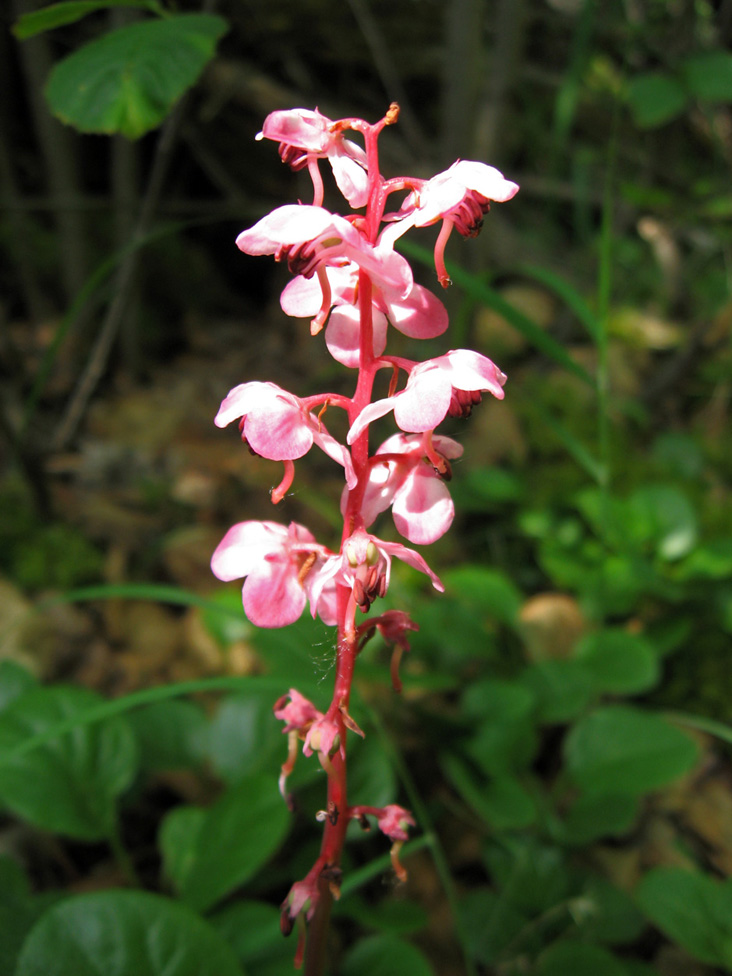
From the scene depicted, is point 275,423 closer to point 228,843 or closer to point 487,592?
point 228,843

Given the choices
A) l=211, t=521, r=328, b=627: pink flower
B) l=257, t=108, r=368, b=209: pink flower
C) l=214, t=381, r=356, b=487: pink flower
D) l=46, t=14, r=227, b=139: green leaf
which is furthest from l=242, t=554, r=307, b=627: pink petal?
l=46, t=14, r=227, b=139: green leaf

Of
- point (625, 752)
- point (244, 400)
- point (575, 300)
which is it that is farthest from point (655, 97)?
point (244, 400)

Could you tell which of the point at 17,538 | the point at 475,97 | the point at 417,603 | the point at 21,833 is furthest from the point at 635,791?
the point at 475,97

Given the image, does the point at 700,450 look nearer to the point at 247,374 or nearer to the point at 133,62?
the point at 247,374

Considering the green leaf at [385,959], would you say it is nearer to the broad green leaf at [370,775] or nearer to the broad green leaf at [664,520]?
the broad green leaf at [370,775]

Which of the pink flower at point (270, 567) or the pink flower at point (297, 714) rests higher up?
the pink flower at point (270, 567)

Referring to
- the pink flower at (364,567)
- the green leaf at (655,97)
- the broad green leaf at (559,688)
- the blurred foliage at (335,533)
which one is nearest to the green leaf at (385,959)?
the blurred foliage at (335,533)

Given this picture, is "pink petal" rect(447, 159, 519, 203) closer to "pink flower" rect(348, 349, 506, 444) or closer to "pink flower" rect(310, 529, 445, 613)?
"pink flower" rect(348, 349, 506, 444)
